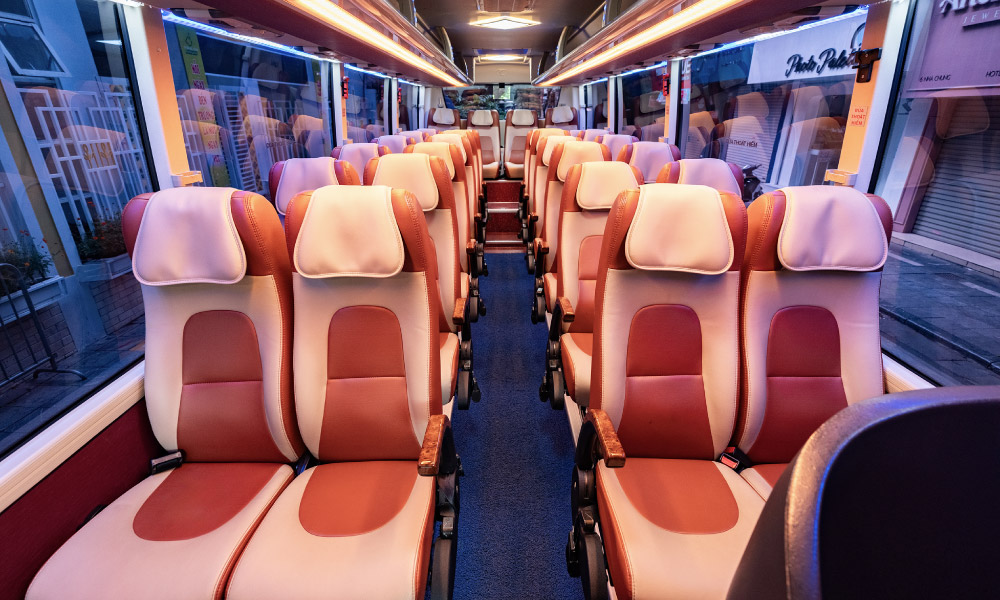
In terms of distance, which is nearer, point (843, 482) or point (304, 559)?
point (843, 482)

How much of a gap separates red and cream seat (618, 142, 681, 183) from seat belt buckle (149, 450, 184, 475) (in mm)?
4338

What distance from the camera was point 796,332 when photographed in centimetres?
166

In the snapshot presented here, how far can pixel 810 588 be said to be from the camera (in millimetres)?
282

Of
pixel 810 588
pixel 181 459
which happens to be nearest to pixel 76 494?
pixel 181 459

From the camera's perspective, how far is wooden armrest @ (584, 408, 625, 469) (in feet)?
4.24

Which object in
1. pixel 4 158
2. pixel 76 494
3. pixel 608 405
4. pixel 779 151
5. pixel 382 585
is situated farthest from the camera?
pixel 779 151

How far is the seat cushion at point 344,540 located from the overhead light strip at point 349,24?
2.35 m

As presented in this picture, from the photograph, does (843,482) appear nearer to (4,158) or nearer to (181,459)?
(181,459)

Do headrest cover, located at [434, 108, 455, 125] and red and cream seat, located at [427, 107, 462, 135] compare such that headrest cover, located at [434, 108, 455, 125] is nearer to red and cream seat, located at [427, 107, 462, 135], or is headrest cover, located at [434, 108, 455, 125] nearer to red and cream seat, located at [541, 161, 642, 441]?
red and cream seat, located at [427, 107, 462, 135]

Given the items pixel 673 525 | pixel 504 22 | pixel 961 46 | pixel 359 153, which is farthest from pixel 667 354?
pixel 504 22

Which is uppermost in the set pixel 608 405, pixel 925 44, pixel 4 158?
pixel 925 44

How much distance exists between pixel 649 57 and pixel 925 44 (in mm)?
3148

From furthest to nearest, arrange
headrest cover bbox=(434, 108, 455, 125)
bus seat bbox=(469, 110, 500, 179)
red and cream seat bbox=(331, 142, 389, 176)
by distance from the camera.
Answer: headrest cover bbox=(434, 108, 455, 125) → bus seat bbox=(469, 110, 500, 179) → red and cream seat bbox=(331, 142, 389, 176)

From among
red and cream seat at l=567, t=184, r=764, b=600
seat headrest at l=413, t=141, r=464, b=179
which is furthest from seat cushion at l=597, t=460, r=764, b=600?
seat headrest at l=413, t=141, r=464, b=179
